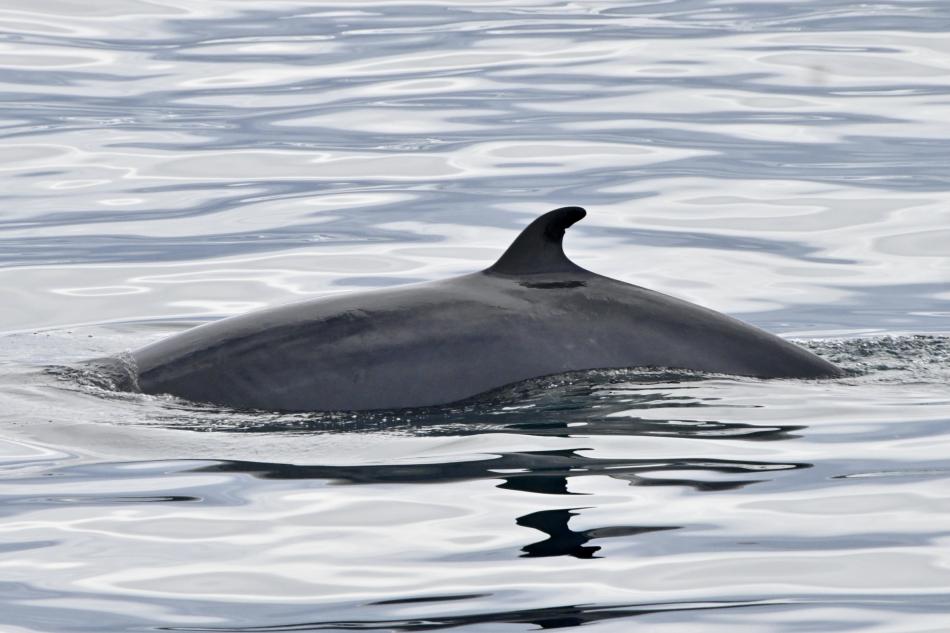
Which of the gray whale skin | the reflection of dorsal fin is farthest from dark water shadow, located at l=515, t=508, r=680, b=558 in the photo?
the reflection of dorsal fin

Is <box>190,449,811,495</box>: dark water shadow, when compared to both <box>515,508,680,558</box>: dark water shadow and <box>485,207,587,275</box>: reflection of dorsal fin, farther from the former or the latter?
<box>485,207,587,275</box>: reflection of dorsal fin

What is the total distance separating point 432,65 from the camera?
2850 centimetres

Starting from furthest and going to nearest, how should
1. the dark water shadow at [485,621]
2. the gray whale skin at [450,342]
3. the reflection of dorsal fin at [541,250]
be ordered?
1. the reflection of dorsal fin at [541,250]
2. the gray whale skin at [450,342]
3. the dark water shadow at [485,621]

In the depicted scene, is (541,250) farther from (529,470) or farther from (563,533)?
(563,533)

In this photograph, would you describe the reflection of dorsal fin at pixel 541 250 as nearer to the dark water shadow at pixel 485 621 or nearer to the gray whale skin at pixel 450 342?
the gray whale skin at pixel 450 342

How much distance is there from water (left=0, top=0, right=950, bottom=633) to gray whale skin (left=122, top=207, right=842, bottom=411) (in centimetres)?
17

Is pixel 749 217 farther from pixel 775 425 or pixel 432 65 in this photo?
pixel 432 65

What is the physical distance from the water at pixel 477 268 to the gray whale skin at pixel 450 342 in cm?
17

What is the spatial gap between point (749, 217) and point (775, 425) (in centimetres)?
858

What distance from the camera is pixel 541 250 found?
1079cm

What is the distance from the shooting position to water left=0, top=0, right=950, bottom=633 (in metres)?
7.71

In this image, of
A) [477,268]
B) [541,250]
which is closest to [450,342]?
[541,250]

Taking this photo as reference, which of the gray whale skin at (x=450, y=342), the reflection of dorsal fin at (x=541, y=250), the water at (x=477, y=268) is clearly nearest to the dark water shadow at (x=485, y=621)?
the water at (x=477, y=268)

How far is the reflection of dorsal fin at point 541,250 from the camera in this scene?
10.6m
